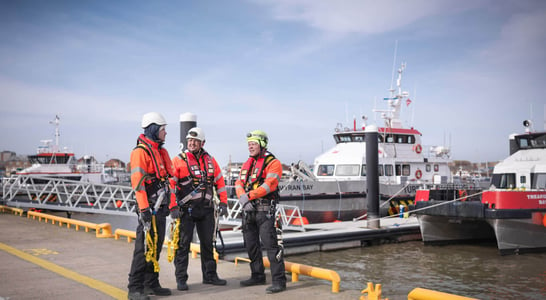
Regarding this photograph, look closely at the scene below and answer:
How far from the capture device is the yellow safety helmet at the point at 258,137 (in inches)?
214

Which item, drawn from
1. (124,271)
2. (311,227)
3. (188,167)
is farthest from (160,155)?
(311,227)

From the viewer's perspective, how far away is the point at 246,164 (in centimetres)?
557

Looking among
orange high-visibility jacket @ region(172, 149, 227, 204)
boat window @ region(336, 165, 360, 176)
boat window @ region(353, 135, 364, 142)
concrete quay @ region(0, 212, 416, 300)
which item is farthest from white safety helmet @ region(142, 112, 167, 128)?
boat window @ region(353, 135, 364, 142)

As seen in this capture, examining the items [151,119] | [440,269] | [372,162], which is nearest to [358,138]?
[372,162]

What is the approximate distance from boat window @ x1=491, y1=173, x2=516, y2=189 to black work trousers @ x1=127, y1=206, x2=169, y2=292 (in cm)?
1175

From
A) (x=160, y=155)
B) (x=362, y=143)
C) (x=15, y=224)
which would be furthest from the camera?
(x=362, y=143)

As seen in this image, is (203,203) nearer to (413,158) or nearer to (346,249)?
(346,249)

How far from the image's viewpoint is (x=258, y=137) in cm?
544

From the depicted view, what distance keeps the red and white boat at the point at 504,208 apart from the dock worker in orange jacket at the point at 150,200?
9114mm

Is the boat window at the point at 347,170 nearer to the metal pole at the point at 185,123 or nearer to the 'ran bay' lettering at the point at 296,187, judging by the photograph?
the 'ran bay' lettering at the point at 296,187

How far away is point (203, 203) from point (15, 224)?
765 cm

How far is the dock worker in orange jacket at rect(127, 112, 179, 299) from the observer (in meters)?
4.59

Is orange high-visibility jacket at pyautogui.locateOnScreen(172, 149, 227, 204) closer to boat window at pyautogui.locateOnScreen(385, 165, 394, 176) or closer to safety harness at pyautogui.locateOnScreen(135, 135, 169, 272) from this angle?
safety harness at pyautogui.locateOnScreen(135, 135, 169, 272)

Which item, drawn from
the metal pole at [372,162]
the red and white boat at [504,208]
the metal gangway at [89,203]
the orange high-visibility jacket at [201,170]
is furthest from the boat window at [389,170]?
the orange high-visibility jacket at [201,170]
